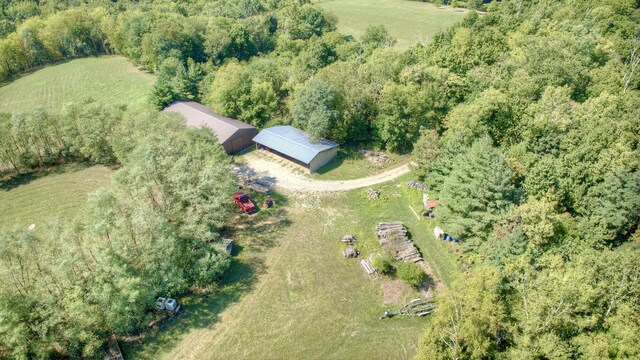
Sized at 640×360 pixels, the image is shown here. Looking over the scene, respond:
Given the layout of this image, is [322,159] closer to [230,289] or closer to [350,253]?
[350,253]

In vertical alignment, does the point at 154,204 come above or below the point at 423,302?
above

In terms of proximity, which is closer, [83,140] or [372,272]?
[372,272]

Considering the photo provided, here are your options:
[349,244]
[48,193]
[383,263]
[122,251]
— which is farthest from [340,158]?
[48,193]

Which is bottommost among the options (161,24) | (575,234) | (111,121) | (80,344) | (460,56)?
(80,344)

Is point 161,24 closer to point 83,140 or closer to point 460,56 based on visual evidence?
point 83,140

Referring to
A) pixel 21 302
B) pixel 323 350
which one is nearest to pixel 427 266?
pixel 323 350

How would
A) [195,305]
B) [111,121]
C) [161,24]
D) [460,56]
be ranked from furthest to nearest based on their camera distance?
[161,24], [460,56], [111,121], [195,305]

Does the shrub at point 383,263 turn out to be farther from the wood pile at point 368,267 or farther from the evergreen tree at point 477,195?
the evergreen tree at point 477,195

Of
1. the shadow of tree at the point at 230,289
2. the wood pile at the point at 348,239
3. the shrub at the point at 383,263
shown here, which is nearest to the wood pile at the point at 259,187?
the shadow of tree at the point at 230,289
